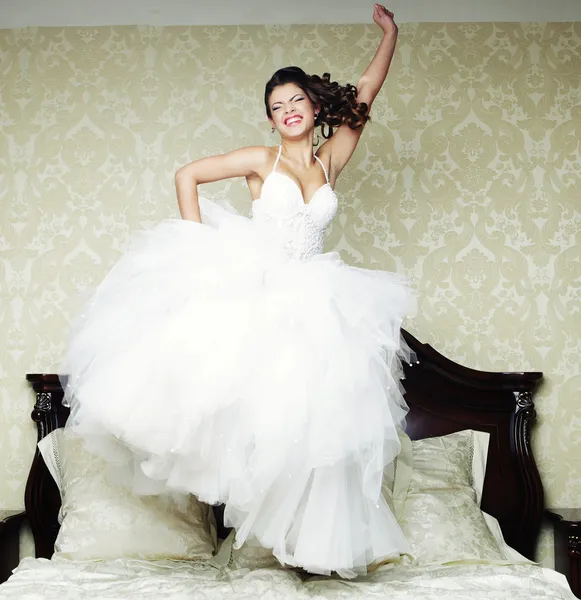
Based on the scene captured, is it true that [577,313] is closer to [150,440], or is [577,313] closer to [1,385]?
[150,440]

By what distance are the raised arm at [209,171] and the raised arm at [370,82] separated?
0.85 ft

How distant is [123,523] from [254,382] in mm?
1109

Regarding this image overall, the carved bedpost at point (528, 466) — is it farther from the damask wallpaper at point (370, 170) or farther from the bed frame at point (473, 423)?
the damask wallpaper at point (370, 170)

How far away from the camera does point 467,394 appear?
343cm

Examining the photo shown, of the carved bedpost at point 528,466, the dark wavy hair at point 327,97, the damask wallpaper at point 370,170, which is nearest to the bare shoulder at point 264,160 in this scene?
the dark wavy hair at point 327,97

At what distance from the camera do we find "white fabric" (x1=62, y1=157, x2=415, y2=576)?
2.04 meters

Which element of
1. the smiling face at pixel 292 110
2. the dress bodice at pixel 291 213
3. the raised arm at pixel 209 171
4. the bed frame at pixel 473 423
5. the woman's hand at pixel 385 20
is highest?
the woman's hand at pixel 385 20

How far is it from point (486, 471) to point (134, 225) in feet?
5.97

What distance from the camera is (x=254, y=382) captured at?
209cm

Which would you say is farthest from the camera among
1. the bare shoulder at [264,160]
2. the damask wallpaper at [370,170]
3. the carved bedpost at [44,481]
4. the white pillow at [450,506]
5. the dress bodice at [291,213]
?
the damask wallpaper at [370,170]

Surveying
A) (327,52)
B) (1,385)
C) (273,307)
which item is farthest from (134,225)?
(273,307)

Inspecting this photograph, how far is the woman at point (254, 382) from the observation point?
2043mm

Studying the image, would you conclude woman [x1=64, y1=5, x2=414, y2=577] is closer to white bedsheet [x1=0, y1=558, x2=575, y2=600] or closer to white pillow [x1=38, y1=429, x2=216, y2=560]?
white bedsheet [x1=0, y1=558, x2=575, y2=600]

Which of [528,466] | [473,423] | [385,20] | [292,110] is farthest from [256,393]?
[528,466]
